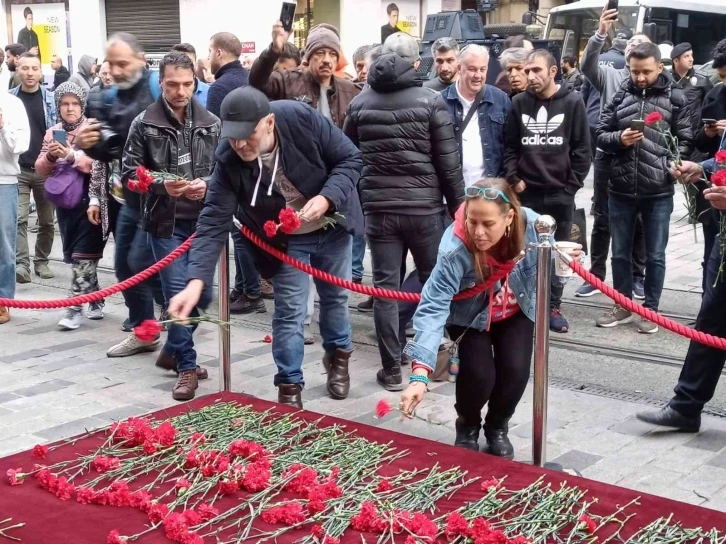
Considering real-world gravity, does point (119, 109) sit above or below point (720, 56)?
below

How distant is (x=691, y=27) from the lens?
60.6 feet

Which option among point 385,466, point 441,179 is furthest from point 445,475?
point 441,179

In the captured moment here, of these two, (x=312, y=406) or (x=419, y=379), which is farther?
(x=312, y=406)

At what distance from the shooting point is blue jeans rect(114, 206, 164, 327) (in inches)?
243

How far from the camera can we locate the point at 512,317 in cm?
447

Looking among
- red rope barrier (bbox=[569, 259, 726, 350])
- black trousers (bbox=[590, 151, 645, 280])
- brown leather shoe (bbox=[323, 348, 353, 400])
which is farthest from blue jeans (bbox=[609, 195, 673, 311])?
red rope barrier (bbox=[569, 259, 726, 350])

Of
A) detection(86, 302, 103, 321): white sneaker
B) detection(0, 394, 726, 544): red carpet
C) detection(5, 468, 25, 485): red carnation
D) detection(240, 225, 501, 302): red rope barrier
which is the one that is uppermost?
detection(240, 225, 501, 302): red rope barrier

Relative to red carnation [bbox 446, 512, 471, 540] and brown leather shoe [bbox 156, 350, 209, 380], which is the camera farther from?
red carnation [bbox 446, 512, 471, 540]

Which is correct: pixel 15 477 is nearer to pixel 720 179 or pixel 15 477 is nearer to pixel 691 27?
pixel 720 179

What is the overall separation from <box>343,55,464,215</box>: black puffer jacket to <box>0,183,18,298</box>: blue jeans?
298cm

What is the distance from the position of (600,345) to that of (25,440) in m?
3.72

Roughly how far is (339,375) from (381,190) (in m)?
1.11

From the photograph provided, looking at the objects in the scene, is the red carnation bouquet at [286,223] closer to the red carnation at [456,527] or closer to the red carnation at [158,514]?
the red carnation at [158,514]

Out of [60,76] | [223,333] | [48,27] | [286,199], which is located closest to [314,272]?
[286,199]
